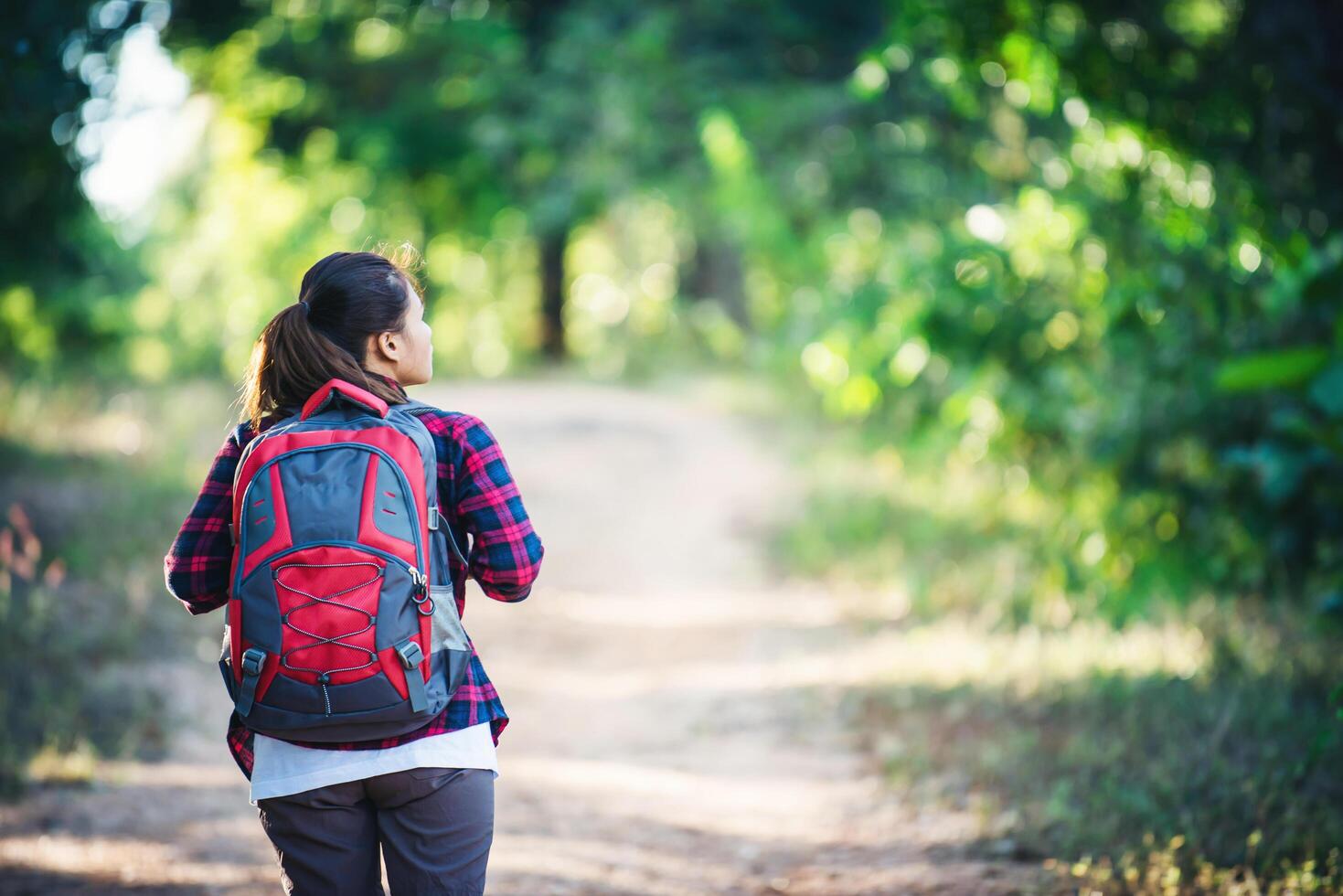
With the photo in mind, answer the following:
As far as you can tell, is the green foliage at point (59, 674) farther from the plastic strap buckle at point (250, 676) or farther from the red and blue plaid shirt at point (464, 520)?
the plastic strap buckle at point (250, 676)

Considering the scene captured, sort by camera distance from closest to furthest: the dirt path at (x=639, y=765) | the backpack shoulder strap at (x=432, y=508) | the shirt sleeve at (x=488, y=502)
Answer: the backpack shoulder strap at (x=432, y=508)
the shirt sleeve at (x=488, y=502)
the dirt path at (x=639, y=765)

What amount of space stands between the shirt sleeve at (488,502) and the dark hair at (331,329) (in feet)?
0.51

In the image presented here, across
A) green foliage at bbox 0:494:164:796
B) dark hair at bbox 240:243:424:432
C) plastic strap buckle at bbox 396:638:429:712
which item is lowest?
green foliage at bbox 0:494:164:796

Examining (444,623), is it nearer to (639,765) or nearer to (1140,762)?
(639,765)

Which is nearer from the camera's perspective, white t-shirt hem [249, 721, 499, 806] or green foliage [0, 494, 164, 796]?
white t-shirt hem [249, 721, 499, 806]

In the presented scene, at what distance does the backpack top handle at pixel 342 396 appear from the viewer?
2025 millimetres

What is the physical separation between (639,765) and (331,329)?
329 centimetres

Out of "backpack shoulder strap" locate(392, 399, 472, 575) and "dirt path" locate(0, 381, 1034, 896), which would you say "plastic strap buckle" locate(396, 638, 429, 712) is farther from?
"dirt path" locate(0, 381, 1034, 896)

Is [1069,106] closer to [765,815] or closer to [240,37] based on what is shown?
[765,815]

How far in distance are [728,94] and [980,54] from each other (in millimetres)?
7813

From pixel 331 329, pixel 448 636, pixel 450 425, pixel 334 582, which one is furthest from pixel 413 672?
pixel 331 329

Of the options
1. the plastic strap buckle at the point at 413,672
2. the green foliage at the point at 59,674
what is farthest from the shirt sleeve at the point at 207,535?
the green foliage at the point at 59,674

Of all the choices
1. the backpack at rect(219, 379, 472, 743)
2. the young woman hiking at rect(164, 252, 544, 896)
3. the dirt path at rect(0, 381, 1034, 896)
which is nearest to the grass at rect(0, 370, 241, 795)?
the dirt path at rect(0, 381, 1034, 896)

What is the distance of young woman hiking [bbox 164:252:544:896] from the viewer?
2033mm
